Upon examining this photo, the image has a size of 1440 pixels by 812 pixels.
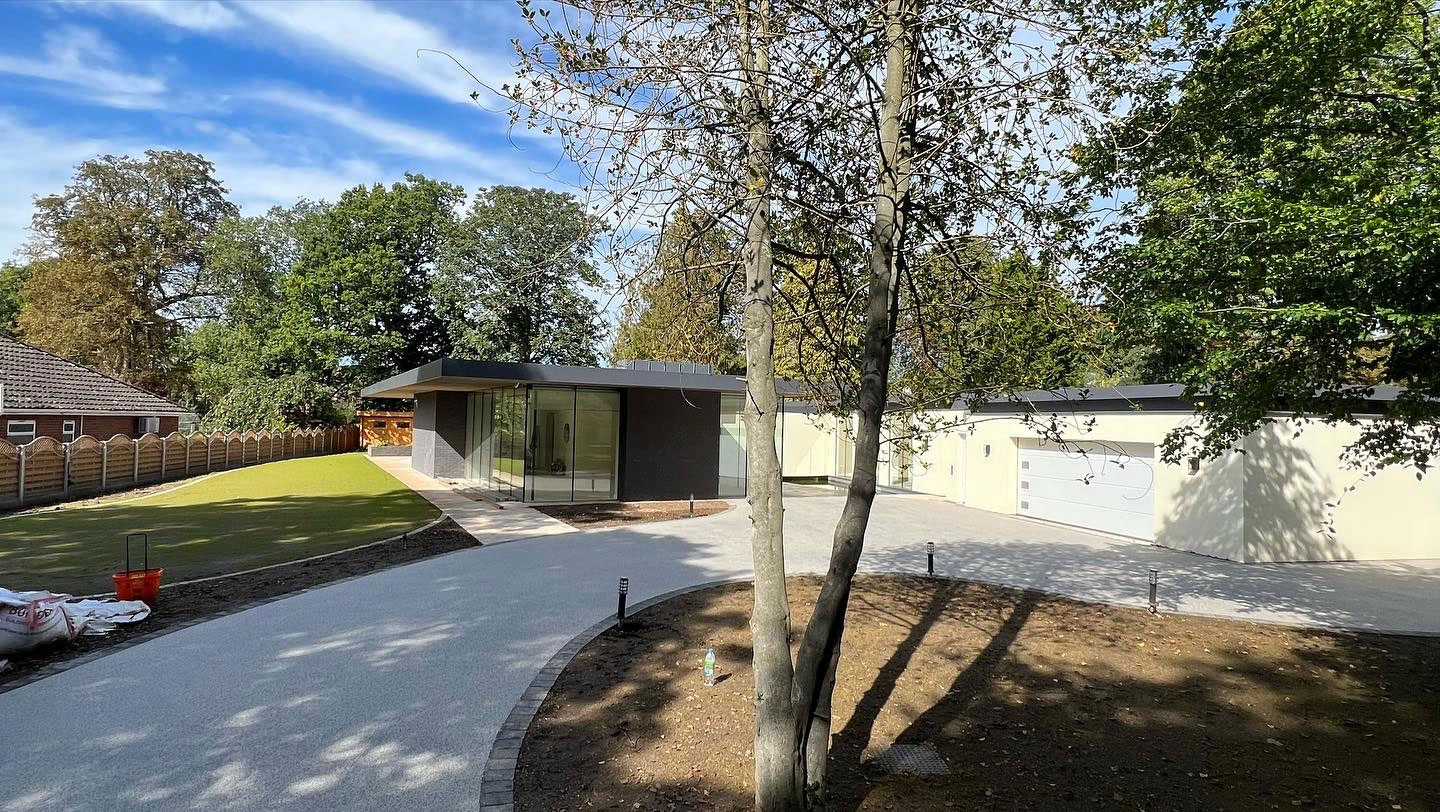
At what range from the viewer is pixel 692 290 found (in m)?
4.58

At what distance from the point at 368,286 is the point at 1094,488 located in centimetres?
3372

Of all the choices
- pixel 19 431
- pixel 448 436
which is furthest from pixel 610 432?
pixel 19 431

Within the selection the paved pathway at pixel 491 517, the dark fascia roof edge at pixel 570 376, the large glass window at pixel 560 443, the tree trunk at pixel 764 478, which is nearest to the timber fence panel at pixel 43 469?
the paved pathway at pixel 491 517

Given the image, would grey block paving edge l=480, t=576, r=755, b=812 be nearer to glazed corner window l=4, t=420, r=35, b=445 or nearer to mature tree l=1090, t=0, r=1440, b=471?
mature tree l=1090, t=0, r=1440, b=471

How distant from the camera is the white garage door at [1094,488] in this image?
47.7 ft

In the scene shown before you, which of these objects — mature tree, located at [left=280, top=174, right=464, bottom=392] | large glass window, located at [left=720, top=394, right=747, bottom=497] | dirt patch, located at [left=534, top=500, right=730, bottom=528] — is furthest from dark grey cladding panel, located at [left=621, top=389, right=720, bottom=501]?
mature tree, located at [left=280, top=174, right=464, bottom=392]

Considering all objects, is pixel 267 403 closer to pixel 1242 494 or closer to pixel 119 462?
pixel 119 462

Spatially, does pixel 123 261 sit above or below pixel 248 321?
above

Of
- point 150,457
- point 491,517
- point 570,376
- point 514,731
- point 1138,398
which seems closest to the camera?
point 514,731

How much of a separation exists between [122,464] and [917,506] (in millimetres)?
22063

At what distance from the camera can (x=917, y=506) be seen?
63.3 feet

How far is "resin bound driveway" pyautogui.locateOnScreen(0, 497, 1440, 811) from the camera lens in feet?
13.5

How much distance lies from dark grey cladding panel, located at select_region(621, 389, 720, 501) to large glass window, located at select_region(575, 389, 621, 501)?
0.90ft

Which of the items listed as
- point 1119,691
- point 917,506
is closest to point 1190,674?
point 1119,691
